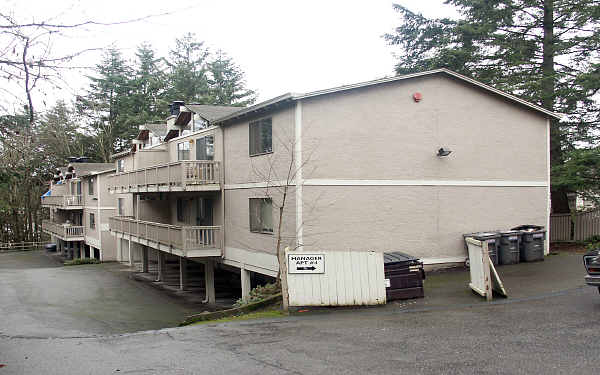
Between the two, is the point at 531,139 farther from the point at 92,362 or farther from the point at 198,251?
the point at 92,362

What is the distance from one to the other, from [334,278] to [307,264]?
2.34 feet

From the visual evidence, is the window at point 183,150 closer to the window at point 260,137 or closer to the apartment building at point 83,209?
the window at point 260,137

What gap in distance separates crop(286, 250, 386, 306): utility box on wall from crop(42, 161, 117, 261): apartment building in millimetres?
32246

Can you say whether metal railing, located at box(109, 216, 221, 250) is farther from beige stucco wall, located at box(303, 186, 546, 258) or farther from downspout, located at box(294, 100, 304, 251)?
beige stucco wall, located at box(303, 186, 546, 258)

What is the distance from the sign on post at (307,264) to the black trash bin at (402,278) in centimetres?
176

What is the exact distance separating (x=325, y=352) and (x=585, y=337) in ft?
14.0

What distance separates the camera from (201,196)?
23844 mm

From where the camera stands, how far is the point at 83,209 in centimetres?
4625

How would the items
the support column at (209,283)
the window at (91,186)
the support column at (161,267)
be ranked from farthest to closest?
the window at (91,186) → the support column at (161,267) → the support column at (209,283)

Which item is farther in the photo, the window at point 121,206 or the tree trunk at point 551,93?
the window at point 121,206

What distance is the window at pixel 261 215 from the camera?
18219mm

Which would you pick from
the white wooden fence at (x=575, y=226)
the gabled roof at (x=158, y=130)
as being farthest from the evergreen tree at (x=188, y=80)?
the white wooden fence at (x=575, y=226)

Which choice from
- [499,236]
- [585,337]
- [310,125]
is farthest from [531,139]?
[585,337]

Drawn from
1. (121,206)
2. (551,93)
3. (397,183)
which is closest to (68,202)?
(121,206)
